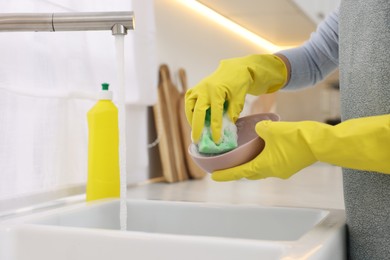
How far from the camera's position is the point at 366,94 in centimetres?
71

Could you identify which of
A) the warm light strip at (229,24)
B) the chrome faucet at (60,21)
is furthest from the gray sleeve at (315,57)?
the warm light strip at (229,24)

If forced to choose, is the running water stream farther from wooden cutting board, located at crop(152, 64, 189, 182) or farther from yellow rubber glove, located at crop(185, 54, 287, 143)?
wooden cutting board, located at crop(152, 64, 189, 182)

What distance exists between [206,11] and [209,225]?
145 cm

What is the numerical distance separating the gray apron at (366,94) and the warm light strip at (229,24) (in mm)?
1367

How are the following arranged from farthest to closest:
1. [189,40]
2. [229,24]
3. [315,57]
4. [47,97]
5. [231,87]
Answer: [229,24]
[189,40]
[47,97]
[315,57]
[231,87]

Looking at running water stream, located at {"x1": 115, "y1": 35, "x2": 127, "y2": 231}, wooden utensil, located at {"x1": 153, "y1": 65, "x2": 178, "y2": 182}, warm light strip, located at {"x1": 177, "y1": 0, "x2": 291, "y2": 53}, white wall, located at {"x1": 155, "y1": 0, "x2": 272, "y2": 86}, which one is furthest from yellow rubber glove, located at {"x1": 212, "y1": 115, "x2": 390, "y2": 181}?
warm light strip, located at {"x1": 177, "y1": 0, "x2": 291, "y2": 53}

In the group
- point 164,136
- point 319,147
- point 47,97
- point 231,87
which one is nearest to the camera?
point 319,147

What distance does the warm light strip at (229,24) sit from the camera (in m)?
2.14

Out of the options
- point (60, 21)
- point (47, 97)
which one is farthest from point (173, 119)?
point (60, 21)

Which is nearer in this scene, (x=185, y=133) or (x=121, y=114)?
(x=121, y=114)

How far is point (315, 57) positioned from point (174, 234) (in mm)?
467

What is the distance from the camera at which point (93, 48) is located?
139 cm

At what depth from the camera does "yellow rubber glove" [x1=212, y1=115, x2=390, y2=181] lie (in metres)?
0.62

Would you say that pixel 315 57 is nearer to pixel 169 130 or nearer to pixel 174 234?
pixel 174 234
